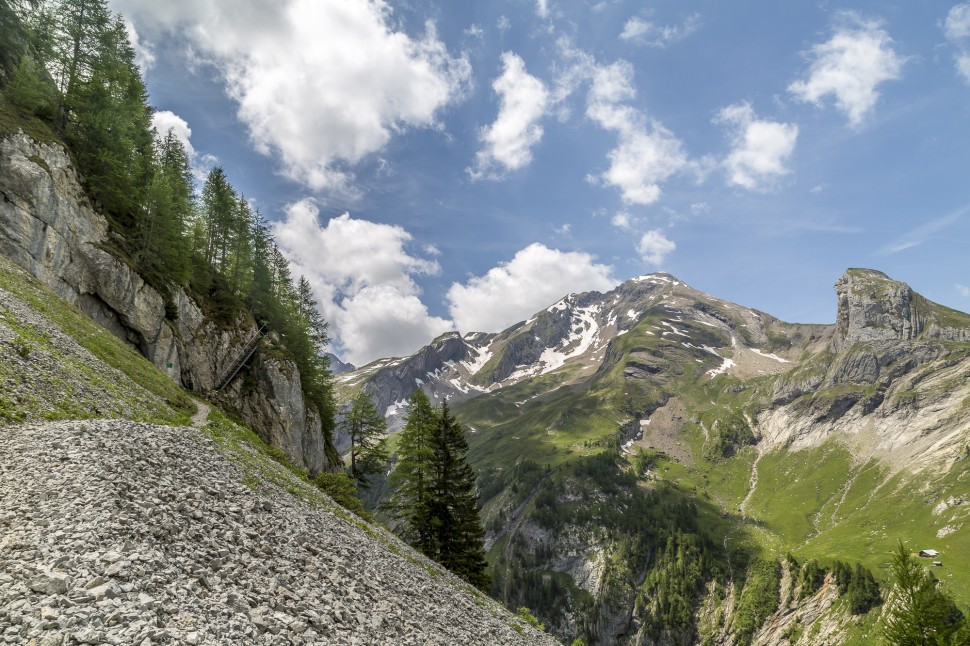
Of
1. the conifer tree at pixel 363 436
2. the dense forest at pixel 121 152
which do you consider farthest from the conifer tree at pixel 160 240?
the conifer tree at pixel 363 436

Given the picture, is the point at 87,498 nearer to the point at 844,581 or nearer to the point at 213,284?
the point at 213,284

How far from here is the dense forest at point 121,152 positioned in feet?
158

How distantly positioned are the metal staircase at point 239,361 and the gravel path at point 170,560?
4294cm

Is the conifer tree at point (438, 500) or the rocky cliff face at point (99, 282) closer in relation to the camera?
the rocky cliff face at point (99, 282)

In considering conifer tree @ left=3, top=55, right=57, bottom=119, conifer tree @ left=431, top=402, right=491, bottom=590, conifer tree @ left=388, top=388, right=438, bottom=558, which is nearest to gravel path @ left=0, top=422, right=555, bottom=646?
conifer tree @ left=388, top=388, right=438, bottom=558

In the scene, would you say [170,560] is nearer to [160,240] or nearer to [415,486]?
[415,486]

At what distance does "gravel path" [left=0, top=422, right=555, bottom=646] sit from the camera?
7848 millimetres

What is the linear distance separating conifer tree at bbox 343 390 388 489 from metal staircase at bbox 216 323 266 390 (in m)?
15.7

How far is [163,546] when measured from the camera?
1060 centimetres

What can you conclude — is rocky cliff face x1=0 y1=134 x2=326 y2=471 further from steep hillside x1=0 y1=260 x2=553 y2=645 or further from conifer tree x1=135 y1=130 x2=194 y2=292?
steep hillside x1=0 y1=260 x2=553 y2=645

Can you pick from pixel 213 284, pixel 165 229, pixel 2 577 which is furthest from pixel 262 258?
pixel 2 577

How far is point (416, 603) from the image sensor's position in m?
17.1

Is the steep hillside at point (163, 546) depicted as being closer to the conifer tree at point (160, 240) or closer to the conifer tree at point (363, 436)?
the conifer tree at point (160, 240)

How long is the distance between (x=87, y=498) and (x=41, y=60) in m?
72.0
